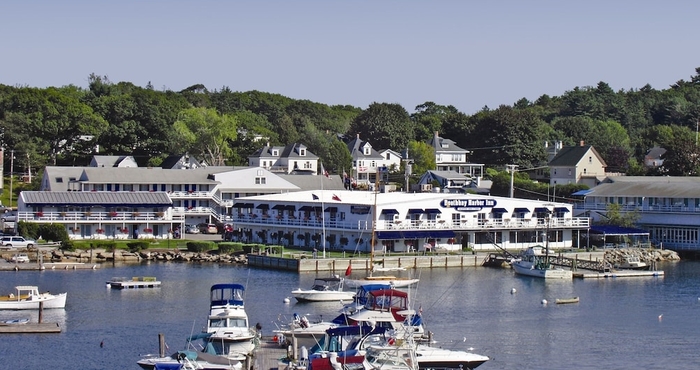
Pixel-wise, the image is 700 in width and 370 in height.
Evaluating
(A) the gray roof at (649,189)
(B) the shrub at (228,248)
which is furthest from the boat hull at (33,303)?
(A) the gray roof at (649,189)

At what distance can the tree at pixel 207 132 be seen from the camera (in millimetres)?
134875

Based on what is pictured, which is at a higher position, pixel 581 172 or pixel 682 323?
pixel 581 172

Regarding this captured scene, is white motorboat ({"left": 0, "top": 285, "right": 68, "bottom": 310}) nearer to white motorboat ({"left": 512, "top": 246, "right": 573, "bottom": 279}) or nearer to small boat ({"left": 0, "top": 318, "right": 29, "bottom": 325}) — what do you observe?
small boat ({"left": 0, "top": 318, "right": 29, "bottom": 325})

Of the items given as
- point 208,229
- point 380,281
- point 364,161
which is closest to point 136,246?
point 208,229

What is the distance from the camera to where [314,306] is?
61562mm

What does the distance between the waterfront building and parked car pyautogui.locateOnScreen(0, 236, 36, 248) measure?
149ft

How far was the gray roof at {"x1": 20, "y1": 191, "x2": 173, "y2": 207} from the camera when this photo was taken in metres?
90.2

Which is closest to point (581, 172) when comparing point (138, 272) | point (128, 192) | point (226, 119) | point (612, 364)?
point (226, 119)

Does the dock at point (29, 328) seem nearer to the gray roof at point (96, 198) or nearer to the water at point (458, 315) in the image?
the water at point (458, 315)

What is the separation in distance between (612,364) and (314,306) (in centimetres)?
1834

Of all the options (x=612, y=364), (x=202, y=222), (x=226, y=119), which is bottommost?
(x=612, y=364)

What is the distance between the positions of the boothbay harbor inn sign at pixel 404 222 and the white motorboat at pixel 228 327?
2992cm

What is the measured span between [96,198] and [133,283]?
82.7 ft

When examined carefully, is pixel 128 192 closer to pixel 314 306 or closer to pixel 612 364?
pixel 314 306
